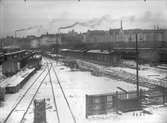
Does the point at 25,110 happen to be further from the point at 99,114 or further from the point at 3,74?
the point at 3,74

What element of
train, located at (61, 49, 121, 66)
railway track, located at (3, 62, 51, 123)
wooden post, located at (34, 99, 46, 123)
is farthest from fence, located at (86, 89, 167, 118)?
train, located at (61, 49, 121, 66)

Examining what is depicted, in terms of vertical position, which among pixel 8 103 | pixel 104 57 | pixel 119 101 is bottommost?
pixel 8 103

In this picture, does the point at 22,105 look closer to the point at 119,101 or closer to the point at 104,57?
the point at 119,101

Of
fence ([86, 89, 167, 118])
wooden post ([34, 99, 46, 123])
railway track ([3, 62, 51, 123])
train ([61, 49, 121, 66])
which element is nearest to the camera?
wooden post ([34, 99, 46, 123])

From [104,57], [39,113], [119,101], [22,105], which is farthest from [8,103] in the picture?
[104,57]

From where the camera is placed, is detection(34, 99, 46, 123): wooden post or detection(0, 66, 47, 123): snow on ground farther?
detection(0, 66, 47, 123): snow on ground

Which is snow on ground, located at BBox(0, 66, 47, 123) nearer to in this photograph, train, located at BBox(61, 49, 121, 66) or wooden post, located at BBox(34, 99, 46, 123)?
wooden post, located at BBox(34, 99, 46, 123)

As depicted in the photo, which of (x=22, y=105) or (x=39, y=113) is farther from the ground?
(x=39, y=113)

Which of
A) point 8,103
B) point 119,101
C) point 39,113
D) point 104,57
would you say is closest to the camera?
point 39,113

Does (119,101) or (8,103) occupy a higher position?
(119,101)

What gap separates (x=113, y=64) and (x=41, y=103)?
11.7m

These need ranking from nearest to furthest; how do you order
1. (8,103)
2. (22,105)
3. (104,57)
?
1. (22,105)
2. (8,103)
3. (104,57)

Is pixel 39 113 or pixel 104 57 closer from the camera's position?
pixel 39 113

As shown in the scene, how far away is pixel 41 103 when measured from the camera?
410 cm
